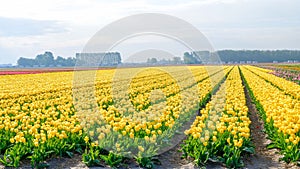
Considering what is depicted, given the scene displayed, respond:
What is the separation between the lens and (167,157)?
7.53 meters

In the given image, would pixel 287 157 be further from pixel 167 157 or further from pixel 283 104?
pixel 283 104

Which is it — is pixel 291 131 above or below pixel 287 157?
above

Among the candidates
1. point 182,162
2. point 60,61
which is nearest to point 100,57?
point 182,162

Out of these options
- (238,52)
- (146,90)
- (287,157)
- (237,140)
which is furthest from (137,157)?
(238,52)

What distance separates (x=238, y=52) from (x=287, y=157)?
13372 centimetres

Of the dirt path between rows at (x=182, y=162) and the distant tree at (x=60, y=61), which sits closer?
the dirt path between rows at (x=182, y=162)

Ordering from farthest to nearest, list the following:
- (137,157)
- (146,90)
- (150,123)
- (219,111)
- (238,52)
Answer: (238,52), (146,90), (219,111), (150,123), (137,157)

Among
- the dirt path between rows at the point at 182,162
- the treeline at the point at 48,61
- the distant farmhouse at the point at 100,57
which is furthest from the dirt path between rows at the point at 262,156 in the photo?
the treeline at the point at 48,61

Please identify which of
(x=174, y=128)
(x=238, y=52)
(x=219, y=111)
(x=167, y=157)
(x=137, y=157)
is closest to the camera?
(x=137, y=157)

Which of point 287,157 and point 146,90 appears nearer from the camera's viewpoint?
point 287,157

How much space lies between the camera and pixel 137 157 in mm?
6957

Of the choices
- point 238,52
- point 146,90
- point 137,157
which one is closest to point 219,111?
point 137,157

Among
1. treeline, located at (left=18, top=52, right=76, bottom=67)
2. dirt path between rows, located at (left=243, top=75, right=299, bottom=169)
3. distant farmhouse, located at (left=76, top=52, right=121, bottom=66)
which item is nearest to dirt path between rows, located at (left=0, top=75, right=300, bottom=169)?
dirt path between rows, located at (left=243, top=75, right=299, bottom=169)

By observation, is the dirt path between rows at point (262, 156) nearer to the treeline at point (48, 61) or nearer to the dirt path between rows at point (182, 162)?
the dirt path between rows at point (182, 162)
